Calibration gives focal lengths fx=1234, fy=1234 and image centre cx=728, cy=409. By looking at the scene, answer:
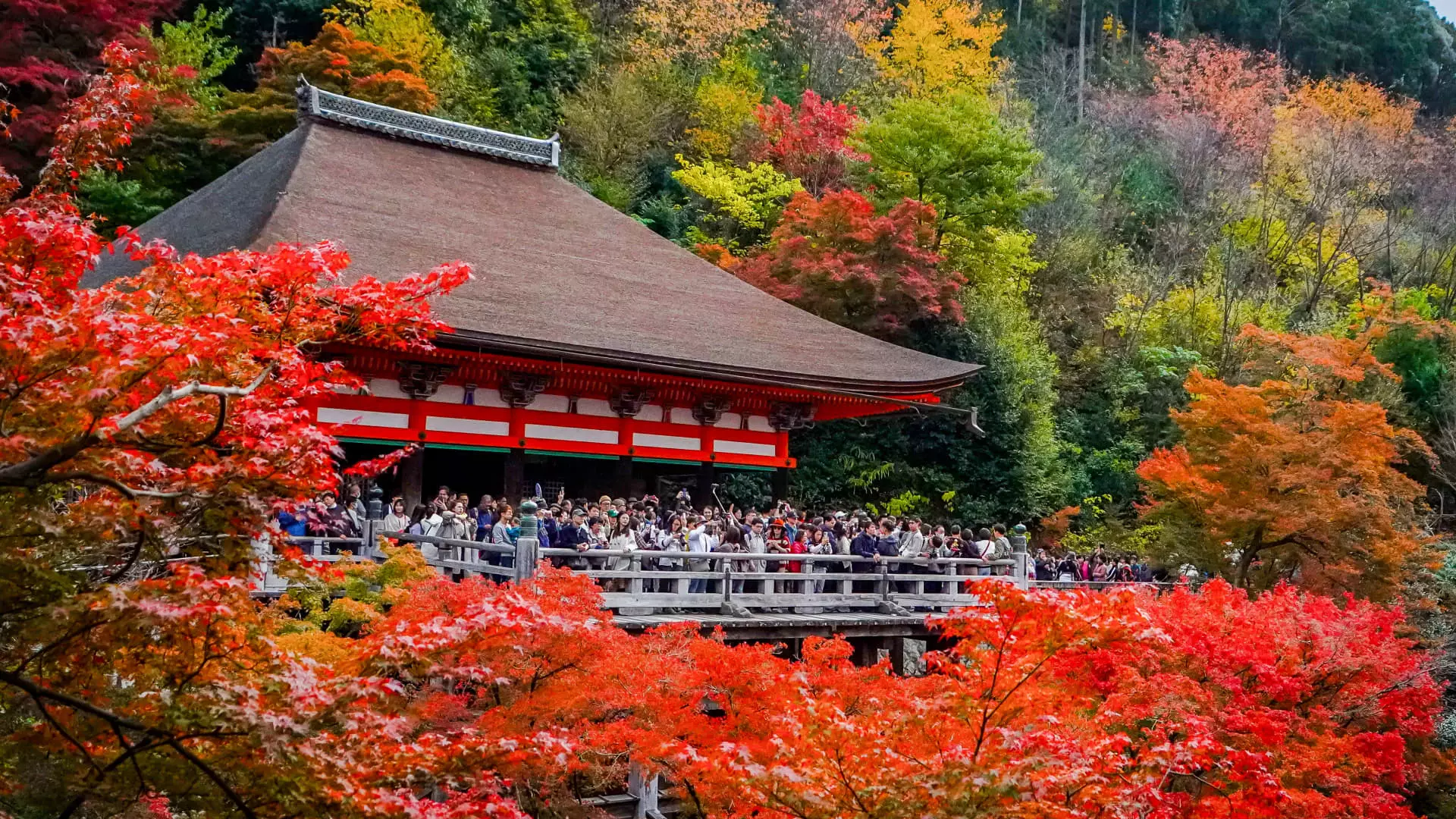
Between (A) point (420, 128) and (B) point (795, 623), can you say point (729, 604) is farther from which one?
(A) point (420, 128)

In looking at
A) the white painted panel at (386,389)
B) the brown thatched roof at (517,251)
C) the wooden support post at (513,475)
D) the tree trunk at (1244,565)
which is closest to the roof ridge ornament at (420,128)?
the brown thatched roof at (517,251)

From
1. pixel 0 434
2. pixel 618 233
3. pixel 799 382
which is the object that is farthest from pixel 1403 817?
pixel 618 233

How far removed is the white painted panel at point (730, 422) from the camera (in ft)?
58.2

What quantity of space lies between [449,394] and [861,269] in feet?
32.2

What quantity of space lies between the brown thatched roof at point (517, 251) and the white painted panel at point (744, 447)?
160cm

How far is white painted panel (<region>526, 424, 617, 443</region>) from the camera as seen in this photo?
15913 millimetres

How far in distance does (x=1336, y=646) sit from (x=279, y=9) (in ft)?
92.8

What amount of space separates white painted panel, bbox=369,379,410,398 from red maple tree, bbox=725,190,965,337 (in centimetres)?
1000

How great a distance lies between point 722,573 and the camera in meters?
12.6

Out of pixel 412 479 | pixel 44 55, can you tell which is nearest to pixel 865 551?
pixel 412 479

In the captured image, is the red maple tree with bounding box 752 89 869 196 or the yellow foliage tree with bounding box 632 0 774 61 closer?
the red maple tree with bounding box 752 89 869 196

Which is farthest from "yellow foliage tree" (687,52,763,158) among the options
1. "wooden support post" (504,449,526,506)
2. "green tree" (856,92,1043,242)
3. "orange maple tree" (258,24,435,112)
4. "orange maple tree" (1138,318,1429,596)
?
"wooden support post" (504,449,526,506)

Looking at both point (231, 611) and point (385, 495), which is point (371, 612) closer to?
point (231, 611)

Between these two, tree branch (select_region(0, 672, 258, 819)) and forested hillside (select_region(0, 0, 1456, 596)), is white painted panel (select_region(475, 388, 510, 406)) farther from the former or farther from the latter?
tree branch (select_region(0, 672, 258, 819))
